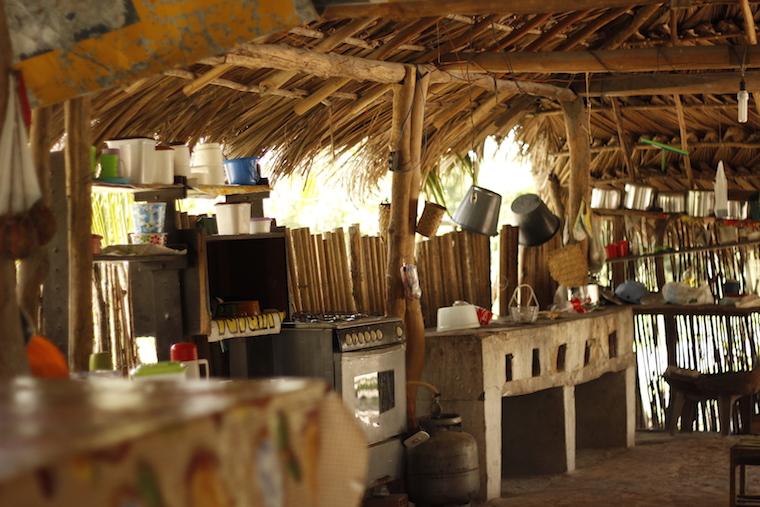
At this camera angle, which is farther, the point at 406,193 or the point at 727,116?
the point at 727,116

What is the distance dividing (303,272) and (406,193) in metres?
0.83

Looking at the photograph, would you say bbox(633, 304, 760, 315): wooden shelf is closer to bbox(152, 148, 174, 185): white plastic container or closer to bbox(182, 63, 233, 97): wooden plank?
bbox(182, 63, 233, 97): wooden plank

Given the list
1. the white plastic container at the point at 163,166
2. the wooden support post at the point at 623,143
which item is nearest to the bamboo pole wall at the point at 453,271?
the wooden support post at the point at 623,143

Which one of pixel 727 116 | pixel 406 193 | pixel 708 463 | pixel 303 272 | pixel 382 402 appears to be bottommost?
pixel 708 463

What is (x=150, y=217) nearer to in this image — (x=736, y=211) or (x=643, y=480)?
(x=643, y=480)

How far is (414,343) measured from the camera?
7301 mm

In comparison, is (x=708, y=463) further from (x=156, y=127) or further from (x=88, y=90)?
(x=88, y=90)

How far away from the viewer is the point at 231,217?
5.90 metres

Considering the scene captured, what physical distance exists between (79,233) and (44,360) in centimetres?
127

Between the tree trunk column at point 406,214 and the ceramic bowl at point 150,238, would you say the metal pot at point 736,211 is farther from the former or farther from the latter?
the ceramic bowl at point 150,238

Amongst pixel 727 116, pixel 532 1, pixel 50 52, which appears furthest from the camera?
pixel 727 116

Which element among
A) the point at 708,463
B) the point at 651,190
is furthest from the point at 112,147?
the point at 651,190

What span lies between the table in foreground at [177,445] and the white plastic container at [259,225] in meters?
3.75

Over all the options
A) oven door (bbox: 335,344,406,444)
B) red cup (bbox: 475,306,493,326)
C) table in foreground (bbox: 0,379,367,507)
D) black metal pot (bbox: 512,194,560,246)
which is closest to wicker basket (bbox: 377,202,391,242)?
red cup (bbox: 475,306,493,326)
